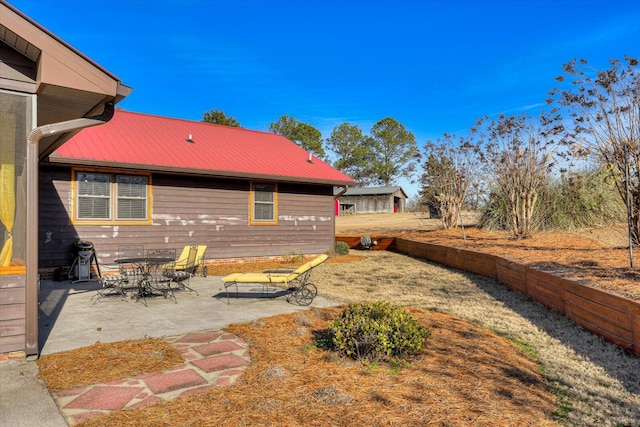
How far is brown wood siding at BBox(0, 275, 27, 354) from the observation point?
4.15 meters

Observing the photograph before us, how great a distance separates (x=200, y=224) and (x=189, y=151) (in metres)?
2.19

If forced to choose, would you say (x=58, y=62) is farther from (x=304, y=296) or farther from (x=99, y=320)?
(x=304, y=296)

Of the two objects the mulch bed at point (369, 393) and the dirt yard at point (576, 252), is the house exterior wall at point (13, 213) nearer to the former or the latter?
the mulch bed at point (369, 393)

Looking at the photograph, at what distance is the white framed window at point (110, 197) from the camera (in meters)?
9.76

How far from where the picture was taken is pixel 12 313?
4.19 m

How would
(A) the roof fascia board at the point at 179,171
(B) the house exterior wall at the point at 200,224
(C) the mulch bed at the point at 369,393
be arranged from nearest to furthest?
(C) the mulch bed at the point at 369,393, (A) the roof fascia board at the point at 179,171, (B) the house exterior wall at the point at 200,224

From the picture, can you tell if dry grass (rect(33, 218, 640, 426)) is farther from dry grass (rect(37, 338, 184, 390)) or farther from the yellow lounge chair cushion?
the yellow lounge chair cushion

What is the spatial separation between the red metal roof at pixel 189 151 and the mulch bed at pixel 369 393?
737cm

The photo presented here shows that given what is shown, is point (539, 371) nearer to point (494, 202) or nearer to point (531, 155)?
point (531, 155)

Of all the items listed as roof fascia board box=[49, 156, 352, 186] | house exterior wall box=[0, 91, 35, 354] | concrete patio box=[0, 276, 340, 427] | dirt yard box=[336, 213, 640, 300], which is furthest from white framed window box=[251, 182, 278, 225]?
house exterior wall box=[0, 91, 35, 354]

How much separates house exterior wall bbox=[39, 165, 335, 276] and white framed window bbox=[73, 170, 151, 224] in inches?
7.1

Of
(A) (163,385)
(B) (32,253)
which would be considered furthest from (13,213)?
(A) (163,385)

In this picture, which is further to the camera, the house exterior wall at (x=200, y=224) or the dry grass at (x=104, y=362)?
the house exterior wall at (x=200, y=224)

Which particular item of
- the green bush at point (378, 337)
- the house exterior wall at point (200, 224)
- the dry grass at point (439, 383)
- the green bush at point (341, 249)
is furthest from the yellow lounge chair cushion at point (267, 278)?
the green bush at point (341, 249)
